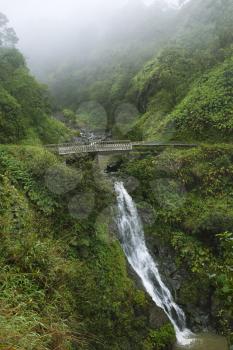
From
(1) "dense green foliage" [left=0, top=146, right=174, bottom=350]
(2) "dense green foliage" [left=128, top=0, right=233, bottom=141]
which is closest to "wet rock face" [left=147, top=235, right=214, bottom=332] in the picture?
(1) "dense green foliage" [left=0, top=146, right=174, bottom=350]

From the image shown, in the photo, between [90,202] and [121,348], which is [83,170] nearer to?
[90,202]

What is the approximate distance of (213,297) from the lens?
1973 centimetres

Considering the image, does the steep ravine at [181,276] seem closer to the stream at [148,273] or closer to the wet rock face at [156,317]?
the stream at [148,273]

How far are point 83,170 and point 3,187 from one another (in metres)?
4.15

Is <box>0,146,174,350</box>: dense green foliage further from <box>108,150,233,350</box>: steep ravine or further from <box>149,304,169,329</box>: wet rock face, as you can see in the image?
<box>108,150,233,350</box>: steep ravine

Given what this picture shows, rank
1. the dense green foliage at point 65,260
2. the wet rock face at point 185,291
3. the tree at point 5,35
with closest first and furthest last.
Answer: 1. the dense green foliage at point 65,260
2. the wet rock face at point 185,291
3. the tree at point 5,35

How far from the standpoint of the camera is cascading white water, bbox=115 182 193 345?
1838cm

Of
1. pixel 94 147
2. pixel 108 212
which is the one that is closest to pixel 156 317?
pixel 108 212

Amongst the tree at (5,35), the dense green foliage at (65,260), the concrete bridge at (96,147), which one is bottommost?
the dense green foliage at (65,260)

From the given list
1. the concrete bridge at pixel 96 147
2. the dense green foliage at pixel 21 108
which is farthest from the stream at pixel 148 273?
the dense green foliage at pixel 21 108

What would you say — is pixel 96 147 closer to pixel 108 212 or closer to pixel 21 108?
pixel 21 108

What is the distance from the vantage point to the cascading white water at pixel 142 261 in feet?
60.3

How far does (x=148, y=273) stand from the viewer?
20016 mm

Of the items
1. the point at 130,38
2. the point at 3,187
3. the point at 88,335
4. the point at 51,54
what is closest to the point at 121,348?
the point at 88,335
